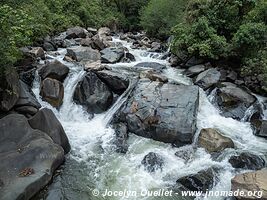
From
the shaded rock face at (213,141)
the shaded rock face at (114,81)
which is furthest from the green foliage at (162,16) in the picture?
the shaded rock face at (213,141)

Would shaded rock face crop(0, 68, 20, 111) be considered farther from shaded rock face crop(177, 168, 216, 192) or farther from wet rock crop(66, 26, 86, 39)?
wet rock crop(66, 26, 86, 39)

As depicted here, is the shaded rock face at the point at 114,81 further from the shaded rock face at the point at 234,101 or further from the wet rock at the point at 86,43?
the wet rock at the point at 86,43

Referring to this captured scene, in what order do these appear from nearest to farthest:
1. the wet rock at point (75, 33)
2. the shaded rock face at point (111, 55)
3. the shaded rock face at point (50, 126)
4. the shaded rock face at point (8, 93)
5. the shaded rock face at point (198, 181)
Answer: the shaded rock face at point (198, 181), the shaded rock face at point (50, 126), the shaded rock face at point (8, 93), the shaded rock face at point (111, 55), the wet rock at point (75, 33)

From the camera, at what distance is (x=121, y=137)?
441 inches

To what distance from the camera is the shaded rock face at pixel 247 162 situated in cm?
967

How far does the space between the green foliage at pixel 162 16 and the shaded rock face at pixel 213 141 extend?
45.7ft

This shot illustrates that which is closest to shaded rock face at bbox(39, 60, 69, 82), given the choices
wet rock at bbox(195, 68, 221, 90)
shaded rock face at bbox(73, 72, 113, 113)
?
shaded rock face at bbox(73, 72, 113, 113)

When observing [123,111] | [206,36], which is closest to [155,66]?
[206,36]

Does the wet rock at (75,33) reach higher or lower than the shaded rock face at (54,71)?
lower

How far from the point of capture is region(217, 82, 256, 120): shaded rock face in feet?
41.8

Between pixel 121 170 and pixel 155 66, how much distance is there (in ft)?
28.2

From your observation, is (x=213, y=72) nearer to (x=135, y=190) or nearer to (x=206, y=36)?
(x=206, y=36)

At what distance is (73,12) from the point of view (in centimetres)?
2920
